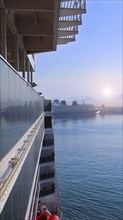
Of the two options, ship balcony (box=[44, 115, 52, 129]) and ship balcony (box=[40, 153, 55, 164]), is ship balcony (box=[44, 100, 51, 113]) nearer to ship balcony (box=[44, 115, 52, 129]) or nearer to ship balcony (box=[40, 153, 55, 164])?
ship balcony (box=[44, 115, 52, 129])

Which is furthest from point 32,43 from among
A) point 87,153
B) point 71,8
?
point 87,153

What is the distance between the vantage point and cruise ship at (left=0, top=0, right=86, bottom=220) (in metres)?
4.40

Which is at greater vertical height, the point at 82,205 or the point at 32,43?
the point at 32,43

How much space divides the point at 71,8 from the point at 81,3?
0.45 m

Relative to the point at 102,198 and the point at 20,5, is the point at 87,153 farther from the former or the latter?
the point at 20,5

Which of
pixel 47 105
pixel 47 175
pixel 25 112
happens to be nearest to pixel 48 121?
pixel 47 105

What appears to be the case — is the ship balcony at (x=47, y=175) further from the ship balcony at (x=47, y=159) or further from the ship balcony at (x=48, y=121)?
the ship balcony at (x=48, y=121)

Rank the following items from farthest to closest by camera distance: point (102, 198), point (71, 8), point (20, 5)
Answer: point (102, 198)
point (71, 8)
point (20, 5)

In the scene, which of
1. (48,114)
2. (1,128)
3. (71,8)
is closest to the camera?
(1,128)

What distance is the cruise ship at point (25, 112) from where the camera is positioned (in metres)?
4.40

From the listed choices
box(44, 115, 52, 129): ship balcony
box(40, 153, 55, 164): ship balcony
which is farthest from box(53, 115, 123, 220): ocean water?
box(44, 115, 52, 129): ship balcony

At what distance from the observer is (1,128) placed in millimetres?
4035

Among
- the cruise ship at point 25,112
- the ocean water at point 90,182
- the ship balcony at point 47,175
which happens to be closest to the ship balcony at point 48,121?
the cruise ship at point 25,112

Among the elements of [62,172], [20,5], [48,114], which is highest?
[20,5]
